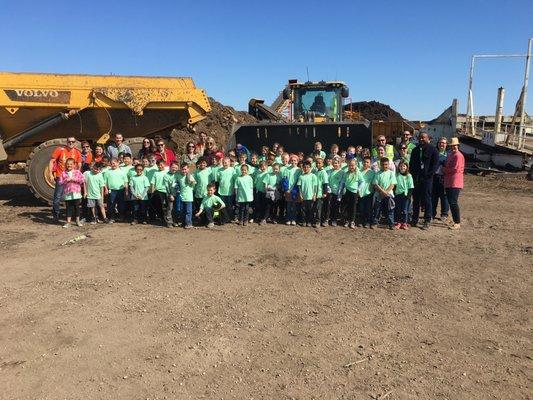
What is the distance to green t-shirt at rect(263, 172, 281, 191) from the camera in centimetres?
756

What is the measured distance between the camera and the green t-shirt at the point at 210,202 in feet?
24.3

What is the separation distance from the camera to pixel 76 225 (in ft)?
24.5

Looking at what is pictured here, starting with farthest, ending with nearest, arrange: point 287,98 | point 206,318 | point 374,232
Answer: point 287,98, point 374,232, point 206,318

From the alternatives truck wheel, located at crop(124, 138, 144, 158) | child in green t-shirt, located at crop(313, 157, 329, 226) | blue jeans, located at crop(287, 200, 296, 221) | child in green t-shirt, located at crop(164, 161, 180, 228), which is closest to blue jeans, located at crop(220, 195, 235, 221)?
child in green t-shirt, located at crop(164, 161, 180, 228)

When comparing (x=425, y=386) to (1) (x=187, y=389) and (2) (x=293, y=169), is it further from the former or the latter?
(2) (x=293, y=169)

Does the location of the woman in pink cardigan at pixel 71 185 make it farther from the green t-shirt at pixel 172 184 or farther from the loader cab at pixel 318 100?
the loader cab at pixel 318 100

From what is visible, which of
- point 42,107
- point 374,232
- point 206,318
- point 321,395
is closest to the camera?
point 321,395

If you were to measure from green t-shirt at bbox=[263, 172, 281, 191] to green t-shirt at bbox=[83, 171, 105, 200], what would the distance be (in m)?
2.86

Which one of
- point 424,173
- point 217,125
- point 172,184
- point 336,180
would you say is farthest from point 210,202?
point 217,125

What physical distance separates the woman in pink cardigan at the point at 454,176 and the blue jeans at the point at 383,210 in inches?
40.9

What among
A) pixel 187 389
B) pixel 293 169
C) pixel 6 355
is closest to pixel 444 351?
pixel 187 389

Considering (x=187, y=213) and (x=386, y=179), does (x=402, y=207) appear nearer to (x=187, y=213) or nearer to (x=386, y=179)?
(x=386, y=179)

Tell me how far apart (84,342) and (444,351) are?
2.90 metres

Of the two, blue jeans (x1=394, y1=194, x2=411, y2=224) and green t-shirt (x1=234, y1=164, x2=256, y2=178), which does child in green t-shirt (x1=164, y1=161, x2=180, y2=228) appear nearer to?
green t-shirt (x1=234, y1=164, x2=256, y2=178)
